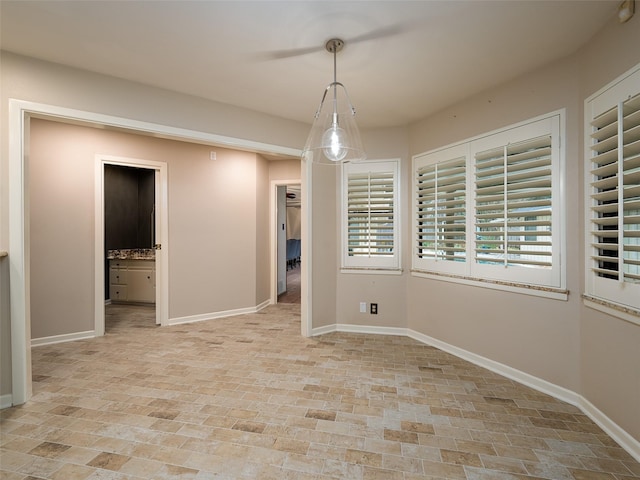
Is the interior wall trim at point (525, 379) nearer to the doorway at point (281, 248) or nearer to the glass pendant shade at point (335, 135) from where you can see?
the doorway at point (281, 248)

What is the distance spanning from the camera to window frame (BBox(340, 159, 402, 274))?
3934mm

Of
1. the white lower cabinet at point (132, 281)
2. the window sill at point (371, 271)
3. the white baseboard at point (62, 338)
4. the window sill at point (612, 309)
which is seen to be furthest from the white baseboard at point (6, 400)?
the window sill at point (612, 309)

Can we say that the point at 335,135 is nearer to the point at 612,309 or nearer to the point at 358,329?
the point at 612,309

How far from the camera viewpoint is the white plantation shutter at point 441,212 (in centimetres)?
323

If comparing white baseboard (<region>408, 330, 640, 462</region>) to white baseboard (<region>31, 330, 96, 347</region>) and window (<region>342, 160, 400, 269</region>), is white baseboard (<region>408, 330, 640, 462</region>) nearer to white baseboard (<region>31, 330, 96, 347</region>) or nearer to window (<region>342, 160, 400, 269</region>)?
window (<region>342, 160, 400, 269</region>)

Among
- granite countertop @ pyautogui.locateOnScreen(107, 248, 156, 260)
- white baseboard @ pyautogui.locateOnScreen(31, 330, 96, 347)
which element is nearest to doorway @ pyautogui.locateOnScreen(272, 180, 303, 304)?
granite countertop @ pyautogui.locateOnScreen(107, 248, 156, 260)

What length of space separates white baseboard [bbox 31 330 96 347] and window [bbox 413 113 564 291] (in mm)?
4008

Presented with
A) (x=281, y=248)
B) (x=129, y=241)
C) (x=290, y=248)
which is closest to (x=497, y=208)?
(x=281, y=248)

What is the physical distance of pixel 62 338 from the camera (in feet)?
12.1

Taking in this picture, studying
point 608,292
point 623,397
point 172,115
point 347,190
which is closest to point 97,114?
point 172,115

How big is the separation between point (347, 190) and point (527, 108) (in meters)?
2.04

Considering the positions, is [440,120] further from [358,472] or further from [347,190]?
[358,472]

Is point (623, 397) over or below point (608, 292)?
below

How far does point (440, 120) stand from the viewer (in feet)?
11.3
